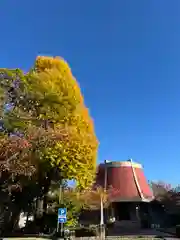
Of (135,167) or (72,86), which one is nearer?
(72,86)

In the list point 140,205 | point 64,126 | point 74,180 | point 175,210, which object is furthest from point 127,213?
point 64,126

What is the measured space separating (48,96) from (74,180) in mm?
6406

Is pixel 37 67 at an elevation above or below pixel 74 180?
above

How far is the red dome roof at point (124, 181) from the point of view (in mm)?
36219

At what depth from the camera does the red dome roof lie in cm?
3622

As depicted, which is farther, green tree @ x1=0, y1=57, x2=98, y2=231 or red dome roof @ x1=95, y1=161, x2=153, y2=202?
red dome roof @ x1=95, y1=161, x2=153, y2=202

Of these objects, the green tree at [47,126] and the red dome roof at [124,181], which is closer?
the green tree at [47,126]

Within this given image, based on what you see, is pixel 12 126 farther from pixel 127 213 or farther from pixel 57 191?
pixel 127 213

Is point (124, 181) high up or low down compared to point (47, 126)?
up

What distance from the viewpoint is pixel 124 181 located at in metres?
38.2

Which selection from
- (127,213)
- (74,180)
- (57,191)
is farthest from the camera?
(127,213)

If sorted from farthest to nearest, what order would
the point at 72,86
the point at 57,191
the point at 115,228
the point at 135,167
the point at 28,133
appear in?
the point at 135,167
the point at 115,228
the point at 57,191
the point at 72,86
the point at 28,133

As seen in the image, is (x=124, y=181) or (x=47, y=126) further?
(x=124, y=181)

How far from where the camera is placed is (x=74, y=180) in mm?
19438
